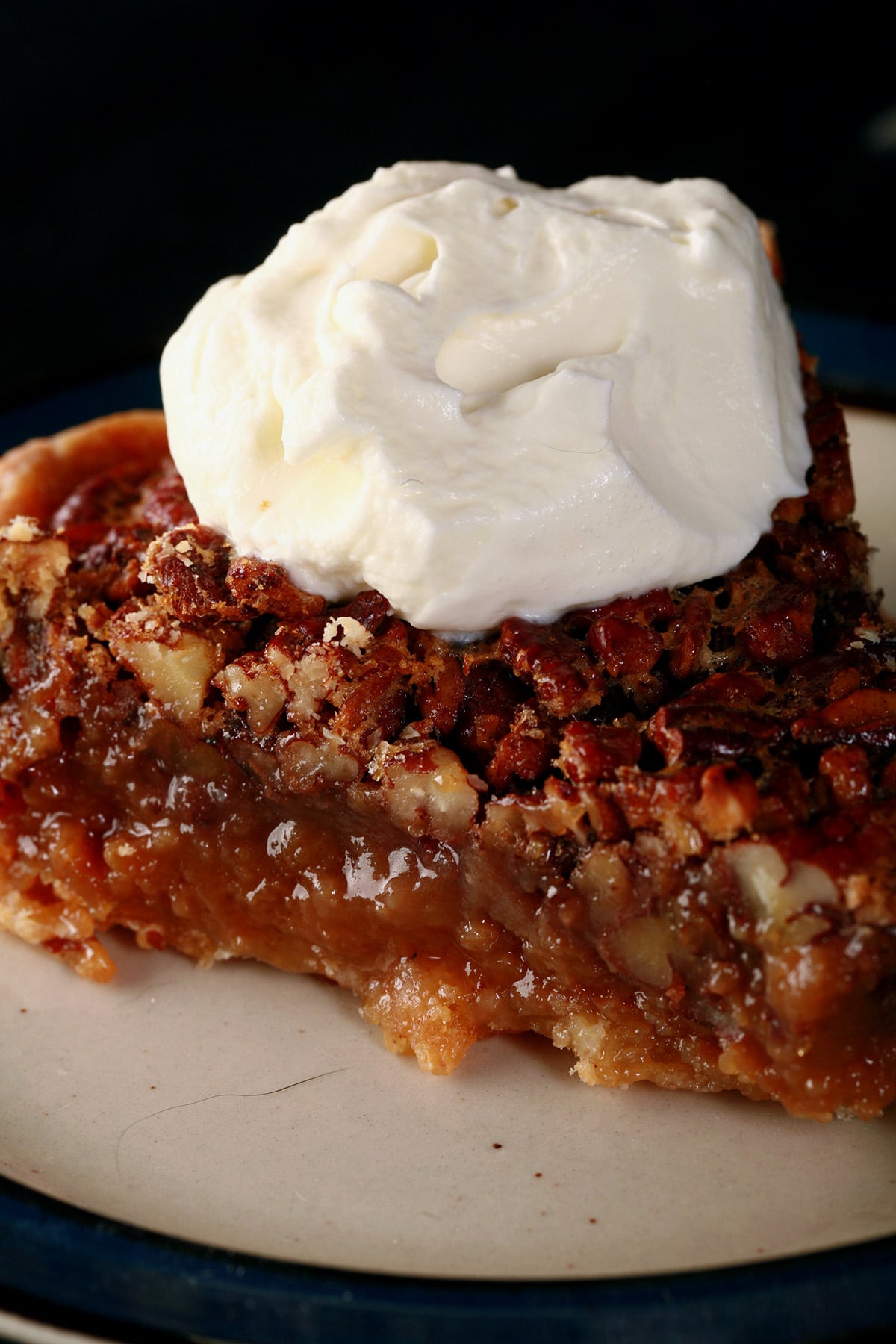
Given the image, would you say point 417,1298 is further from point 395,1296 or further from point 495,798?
point 495,798

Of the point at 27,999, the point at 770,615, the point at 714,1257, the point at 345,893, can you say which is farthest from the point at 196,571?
the point at 714,1257

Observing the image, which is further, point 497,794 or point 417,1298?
point 497,794

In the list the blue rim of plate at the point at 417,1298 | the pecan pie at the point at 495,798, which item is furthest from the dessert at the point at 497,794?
the blue rim of plate at the point at 417,1298

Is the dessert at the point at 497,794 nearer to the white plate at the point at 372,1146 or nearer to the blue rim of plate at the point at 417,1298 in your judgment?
the white plate at the point at 372,1146

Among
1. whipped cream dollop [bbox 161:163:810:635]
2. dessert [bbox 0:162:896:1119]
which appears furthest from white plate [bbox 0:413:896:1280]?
whipped cream dollop [bbox 161:163:810:635]

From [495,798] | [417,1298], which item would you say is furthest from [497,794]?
[417,1298]

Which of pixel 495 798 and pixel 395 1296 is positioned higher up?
pixel 495 798
